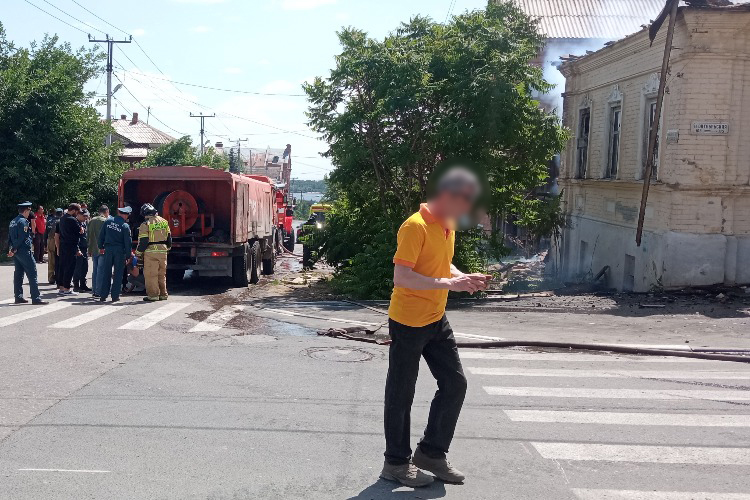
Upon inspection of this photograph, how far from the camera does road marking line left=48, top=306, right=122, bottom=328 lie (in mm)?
11180

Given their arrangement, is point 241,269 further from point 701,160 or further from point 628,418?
point 628,418

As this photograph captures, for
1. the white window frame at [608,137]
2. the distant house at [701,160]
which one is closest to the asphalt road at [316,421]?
the distant house at [701,160]

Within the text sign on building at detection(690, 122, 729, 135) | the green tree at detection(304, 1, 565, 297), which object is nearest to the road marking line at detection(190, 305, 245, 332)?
the green tree at detection(304, 1, 565, 297)

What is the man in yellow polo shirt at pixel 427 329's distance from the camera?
4.81 m

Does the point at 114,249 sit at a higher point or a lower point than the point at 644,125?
lower

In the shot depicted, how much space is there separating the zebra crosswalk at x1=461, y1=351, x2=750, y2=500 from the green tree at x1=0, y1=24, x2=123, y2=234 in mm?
21863

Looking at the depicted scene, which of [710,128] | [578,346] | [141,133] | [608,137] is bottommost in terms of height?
[578,346]

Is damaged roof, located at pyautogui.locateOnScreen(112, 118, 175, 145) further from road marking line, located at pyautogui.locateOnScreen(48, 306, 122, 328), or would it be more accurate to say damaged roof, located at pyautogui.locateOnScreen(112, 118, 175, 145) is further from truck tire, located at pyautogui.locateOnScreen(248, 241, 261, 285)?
road marking line, located at pyautogui.locateOnScreen(48, 306, 122, 328)

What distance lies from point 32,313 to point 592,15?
3070 cm

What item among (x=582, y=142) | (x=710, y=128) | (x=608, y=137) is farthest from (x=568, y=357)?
(x=582, y=142)

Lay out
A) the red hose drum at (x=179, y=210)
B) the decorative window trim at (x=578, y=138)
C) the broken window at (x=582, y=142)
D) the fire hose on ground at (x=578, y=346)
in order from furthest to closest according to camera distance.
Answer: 1. the broken window at (x=582, y=142)
2. the decorative window trim at (x=578, y=138)
3. the red hose drum at (x=179, y=210)
4. the fire hose on ground at (x=578, y=346)

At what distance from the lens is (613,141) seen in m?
19.5

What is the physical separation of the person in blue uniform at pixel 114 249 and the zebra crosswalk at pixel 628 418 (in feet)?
24.0

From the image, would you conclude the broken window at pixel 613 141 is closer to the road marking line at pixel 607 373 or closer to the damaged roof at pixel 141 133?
the road marking line at pixel 607 373
